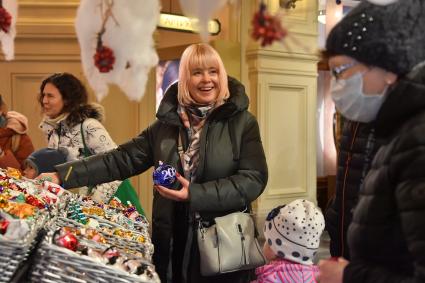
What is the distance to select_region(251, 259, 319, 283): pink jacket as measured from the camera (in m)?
2.23

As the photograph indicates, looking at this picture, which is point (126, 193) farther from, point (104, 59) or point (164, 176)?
point (104, 59)

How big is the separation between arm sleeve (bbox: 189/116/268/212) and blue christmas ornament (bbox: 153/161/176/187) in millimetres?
88

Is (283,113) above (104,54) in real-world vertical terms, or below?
below

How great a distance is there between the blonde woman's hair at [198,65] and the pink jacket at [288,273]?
767 mm

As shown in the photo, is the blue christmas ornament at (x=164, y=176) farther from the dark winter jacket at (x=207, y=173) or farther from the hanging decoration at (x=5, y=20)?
the hanging decoration at (x=5, y=20)

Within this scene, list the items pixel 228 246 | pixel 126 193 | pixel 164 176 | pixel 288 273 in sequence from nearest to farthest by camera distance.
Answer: pixel 288 273, pixel 164 176, pixel 228 246, pixel 126 193

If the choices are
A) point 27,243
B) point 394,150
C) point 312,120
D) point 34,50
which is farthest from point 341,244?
point 312,120

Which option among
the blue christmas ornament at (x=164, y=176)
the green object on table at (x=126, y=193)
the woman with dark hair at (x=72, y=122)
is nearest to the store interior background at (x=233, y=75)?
the woman with dark hair at (x=72, y=122)

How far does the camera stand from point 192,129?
259cm

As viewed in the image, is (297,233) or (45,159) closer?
(297,233)

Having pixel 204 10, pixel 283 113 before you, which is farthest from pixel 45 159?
pixel 283 113

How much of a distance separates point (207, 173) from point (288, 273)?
0.55 m

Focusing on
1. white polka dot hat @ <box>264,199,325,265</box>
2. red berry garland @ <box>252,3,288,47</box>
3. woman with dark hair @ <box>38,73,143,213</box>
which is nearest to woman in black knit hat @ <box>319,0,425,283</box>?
red berry garland @ <box>252,3,288,47</box>

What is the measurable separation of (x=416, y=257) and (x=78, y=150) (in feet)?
8.01
